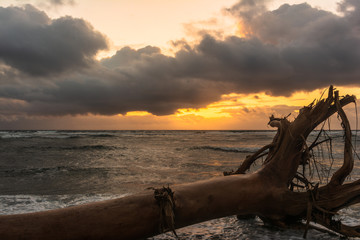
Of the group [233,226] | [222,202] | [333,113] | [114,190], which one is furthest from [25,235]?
[114,190]

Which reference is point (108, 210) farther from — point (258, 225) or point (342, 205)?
point (342, 205)

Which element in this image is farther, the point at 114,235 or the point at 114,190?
the point at 114,190

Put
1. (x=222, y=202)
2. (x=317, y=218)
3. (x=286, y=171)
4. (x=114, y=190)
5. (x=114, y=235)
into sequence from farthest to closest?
1. (x=114, y=190)
2. (x=286, y=171)
3. (x=317, y=218)
4. (x=222, y=202)
5. (x=114, y=235)

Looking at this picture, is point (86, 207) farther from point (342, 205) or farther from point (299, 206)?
point (342, 205)

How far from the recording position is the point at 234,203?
108 inches

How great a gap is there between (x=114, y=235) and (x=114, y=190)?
3828 millimetres

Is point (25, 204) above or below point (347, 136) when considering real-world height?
below

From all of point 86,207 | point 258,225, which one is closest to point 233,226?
point 258,225

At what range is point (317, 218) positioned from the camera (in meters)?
2.89

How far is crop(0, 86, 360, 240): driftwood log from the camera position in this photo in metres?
2.12

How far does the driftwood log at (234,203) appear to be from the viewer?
2115 millimetres

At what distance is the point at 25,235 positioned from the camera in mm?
2012

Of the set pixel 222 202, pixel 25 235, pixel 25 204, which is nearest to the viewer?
pixel 25 235

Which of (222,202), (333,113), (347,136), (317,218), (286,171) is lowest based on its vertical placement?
(317,218)
